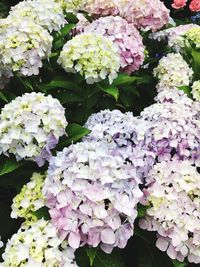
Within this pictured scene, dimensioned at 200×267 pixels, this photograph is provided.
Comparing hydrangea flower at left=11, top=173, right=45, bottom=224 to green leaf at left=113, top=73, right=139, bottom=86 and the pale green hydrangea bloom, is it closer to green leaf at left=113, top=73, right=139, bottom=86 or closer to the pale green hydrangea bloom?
green leaf at left=113, top=73, right=139, bottom=86

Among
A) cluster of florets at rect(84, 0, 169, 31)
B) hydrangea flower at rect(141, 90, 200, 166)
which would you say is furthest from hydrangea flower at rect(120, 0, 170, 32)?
hydrangea flower at rect(141, 90, 200, 166)

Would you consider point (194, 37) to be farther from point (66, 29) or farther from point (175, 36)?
point (66, 29)

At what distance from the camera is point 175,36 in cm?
358

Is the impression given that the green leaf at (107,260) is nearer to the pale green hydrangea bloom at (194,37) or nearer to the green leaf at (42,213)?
the green leaf at (42,213)

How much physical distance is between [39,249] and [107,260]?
315mm

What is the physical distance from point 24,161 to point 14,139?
0.13 meters

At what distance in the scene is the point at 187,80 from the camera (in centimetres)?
318

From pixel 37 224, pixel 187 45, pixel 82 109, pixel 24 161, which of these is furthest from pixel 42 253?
pixel 187 45

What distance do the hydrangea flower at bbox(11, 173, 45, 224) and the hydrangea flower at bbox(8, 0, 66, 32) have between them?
951 mm

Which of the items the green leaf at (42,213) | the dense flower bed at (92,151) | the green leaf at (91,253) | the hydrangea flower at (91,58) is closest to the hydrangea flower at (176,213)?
the dense flower bed at (92,151)

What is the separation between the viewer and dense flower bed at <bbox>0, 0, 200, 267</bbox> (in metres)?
1.99

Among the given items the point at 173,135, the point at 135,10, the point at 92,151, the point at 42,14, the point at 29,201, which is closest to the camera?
the point at 92,151

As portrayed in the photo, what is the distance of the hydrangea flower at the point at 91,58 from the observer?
103 inches

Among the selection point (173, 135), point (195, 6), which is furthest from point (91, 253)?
point (195, 6)
